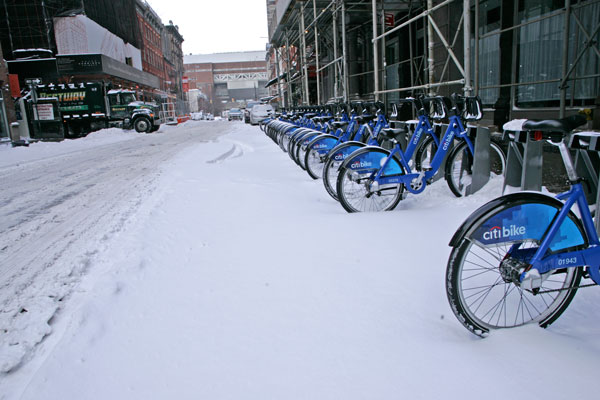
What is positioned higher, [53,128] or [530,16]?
[530,16]

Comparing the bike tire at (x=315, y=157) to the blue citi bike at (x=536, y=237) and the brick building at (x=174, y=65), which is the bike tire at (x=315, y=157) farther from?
the brick building at (x=174, y=65)

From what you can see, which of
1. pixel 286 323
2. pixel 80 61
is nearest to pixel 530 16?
pixel 286 323

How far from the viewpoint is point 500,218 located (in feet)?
6.71

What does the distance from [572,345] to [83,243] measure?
159 inches

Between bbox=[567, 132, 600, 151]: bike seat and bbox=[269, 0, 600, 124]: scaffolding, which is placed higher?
bbox=[269, 0, 600, 124]: scaffolding

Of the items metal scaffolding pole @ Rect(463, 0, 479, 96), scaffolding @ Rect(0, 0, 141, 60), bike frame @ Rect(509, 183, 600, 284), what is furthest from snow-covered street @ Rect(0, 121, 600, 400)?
scaffolding @ Rect(0, 0, 141, 60)

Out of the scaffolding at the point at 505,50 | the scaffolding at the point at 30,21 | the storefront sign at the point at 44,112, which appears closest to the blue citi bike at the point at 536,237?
the scaffolding at the point at 505,50

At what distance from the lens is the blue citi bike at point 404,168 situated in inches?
179

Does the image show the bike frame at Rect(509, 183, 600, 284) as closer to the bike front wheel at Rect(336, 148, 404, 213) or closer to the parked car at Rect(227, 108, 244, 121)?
the bike front wheel at Rect(336, 148, 404, 213)

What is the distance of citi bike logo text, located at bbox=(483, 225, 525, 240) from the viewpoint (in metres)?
2.06

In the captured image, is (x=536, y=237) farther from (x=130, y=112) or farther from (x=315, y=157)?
(x=130, y=112)

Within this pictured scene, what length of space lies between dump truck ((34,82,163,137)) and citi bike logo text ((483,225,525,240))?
24.8 metres

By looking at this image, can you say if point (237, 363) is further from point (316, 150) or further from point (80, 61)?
point (80, 61)

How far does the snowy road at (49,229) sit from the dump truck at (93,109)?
15.6 meters
